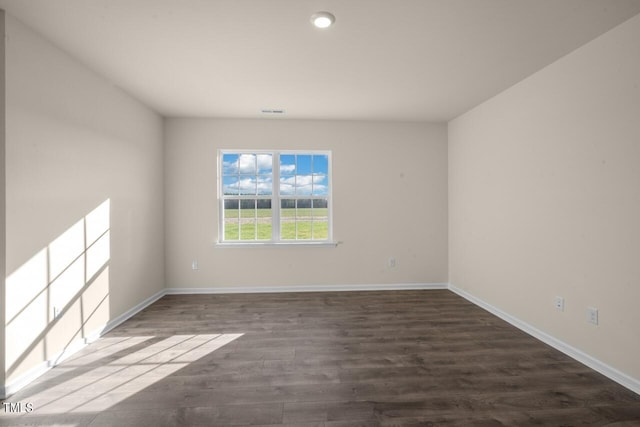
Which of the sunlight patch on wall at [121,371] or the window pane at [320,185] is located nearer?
the sunlight patch on wall at [121,371]

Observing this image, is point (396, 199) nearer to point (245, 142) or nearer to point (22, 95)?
point (245, 142)

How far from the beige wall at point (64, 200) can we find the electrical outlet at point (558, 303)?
4.32 meters

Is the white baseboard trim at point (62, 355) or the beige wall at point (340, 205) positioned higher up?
the beige wall at point (340, 205)

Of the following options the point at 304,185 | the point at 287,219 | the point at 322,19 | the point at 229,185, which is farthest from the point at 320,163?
the point at 322,19

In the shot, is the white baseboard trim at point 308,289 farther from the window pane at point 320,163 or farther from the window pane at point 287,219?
the window pane at point 320,163

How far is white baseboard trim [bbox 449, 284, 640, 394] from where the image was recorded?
2.11 m

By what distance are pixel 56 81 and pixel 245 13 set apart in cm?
171

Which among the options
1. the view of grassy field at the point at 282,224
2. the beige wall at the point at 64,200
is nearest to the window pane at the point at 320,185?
the view of grassy field at the point at 282,224

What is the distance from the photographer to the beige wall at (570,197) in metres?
2.13

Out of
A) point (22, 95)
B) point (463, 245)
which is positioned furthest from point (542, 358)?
point (22, 95)

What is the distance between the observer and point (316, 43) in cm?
239

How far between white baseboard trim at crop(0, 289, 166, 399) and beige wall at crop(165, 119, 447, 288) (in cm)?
103

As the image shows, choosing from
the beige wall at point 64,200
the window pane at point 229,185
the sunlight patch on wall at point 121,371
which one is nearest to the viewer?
the sunlight patch on wall at point 121,371

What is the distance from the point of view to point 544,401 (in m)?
1.96
